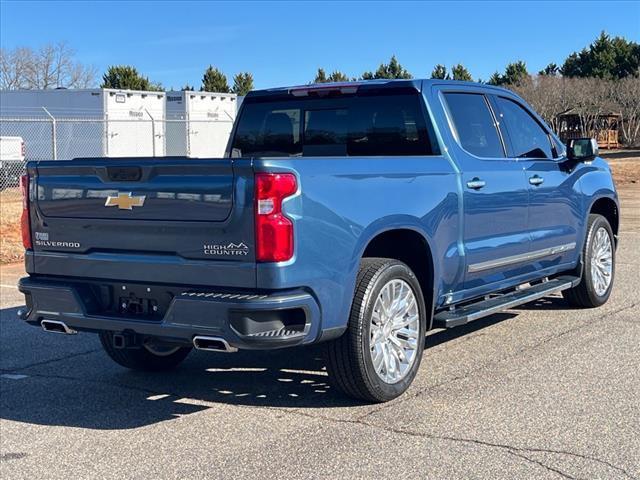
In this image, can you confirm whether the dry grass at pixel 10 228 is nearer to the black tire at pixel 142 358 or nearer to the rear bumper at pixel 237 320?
the black tire at pixel 142 358

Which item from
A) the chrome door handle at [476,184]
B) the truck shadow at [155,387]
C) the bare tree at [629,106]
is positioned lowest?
the truck shadow at [155,387]

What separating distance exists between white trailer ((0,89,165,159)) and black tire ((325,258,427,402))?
22597mm

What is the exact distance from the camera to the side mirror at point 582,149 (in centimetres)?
755

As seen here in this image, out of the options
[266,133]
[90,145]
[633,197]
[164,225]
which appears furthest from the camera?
[90,145]

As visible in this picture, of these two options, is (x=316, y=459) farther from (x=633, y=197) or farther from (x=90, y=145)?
(x=90, y=145)

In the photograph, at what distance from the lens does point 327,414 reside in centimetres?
521

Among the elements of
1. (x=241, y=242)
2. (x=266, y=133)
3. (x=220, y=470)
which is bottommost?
(x=220, y=470)

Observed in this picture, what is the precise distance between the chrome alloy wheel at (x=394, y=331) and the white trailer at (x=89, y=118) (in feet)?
73.5

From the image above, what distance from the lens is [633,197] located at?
23594 millimetres

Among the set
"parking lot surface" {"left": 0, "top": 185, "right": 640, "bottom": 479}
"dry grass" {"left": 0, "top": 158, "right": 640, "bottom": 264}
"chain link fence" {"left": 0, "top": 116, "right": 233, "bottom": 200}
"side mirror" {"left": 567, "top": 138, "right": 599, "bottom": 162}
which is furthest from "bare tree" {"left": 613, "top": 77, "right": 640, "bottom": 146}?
"parking lot surface" {"left": 0, "top": 185, "right": 640, "bottom": 479}

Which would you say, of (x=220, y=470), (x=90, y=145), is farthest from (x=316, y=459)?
(x=90, y=145)

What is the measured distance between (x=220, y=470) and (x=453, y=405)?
1620 millimetres

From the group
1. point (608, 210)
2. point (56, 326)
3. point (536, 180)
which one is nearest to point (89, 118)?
point (608, 210)

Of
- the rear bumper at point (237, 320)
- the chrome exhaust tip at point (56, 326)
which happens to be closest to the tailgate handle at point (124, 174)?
the rear bumper at point (237, 320)
